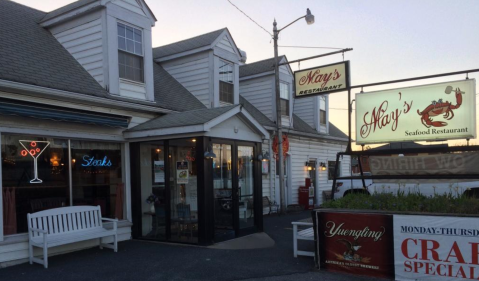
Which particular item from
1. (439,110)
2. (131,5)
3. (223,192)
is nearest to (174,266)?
(223,192)

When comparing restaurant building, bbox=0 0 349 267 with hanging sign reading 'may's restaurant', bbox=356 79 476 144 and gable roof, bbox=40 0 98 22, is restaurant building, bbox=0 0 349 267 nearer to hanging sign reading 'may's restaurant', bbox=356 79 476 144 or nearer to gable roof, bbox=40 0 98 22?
gable roof, bbox=40 0 98 22

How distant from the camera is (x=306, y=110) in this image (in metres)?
17.8

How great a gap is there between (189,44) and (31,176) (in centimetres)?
706

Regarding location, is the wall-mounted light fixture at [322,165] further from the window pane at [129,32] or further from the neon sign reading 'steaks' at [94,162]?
the neon sign reading 'steaks' at [94,162]

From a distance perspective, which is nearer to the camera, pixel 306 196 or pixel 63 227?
pixel 63 227

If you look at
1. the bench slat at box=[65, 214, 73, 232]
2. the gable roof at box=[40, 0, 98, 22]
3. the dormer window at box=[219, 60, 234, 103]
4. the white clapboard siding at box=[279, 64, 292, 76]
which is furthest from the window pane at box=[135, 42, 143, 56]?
the white clapboard siding at box=[279, 64, 292, 76]

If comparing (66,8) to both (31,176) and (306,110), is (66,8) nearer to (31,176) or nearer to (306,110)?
(31,176)

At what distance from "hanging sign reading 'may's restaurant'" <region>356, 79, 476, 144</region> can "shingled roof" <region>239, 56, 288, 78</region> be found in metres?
8.14

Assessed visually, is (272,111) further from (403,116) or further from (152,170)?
(403,116)

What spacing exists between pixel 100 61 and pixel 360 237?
682 centimetres

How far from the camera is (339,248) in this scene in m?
6.23

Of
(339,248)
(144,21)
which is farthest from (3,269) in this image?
(144,21)

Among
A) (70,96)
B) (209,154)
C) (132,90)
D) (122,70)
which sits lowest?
(209,154)

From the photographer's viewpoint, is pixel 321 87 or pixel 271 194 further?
pixel 271 194
